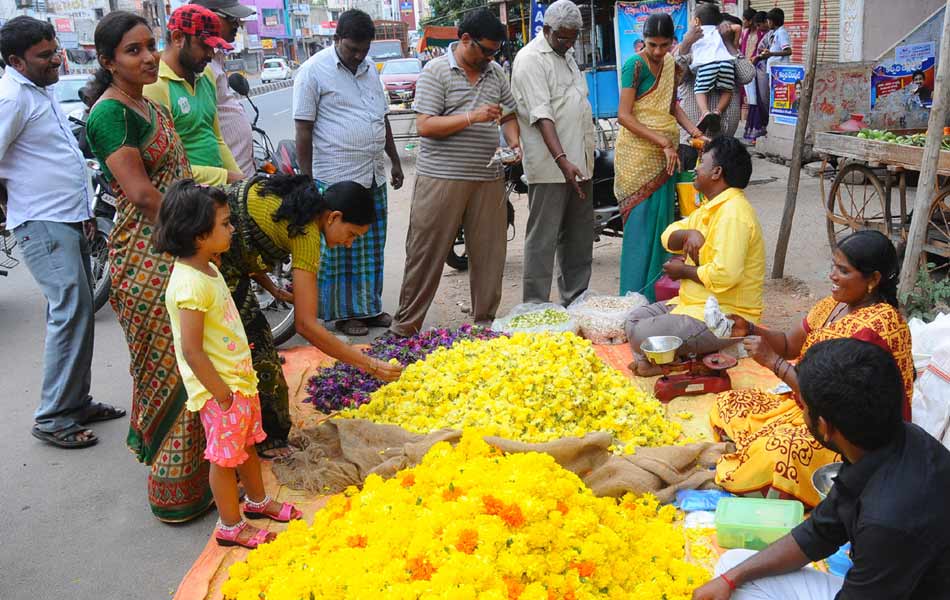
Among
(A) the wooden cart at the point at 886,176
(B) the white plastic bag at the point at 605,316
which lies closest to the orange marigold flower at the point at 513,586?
(B) the white plastic bag at the point at 605,316

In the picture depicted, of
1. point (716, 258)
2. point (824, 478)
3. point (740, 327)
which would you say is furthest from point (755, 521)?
point (716, 258)

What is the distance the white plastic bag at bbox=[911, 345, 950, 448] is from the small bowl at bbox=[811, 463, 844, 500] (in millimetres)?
866

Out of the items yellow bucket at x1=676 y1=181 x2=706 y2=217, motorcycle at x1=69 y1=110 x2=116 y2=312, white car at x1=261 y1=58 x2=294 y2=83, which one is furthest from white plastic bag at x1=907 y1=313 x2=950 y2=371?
white car at x1=261 y1=58 x2=294 y2=83

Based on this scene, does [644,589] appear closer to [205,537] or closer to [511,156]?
[205,537]

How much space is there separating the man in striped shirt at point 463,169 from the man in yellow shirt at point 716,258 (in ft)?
3.93

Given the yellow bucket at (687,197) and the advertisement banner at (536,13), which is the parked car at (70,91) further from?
the yellow bucket at (687,197)

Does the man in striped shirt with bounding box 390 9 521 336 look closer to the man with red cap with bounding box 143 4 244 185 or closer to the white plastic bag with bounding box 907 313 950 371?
the man with red cap with bounding box 143 4 244 185

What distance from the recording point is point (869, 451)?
199 cm

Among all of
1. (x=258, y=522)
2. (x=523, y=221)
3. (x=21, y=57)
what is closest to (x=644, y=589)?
(x=258, y=522)

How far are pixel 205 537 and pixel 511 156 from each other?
9.42ft

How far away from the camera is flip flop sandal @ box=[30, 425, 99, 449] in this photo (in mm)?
4113

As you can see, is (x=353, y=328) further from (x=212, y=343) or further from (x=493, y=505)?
(x=493, y=505)

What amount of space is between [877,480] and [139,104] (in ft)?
9.91

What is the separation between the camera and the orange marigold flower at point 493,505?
2436mm
